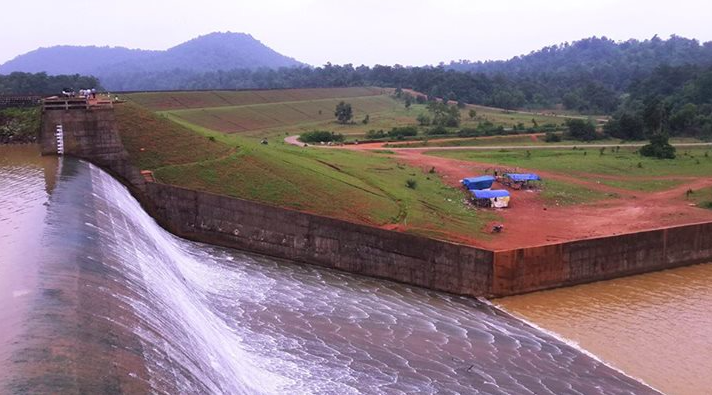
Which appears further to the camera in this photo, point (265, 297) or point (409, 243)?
point (409, 243)

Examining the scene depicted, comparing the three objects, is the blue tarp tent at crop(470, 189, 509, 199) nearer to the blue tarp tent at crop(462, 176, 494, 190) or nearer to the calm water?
the blue tarp tent at crop(462, 176, 494, 190)

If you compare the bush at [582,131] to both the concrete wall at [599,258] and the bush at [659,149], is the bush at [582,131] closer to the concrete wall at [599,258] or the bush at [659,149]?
the bush at [659,149]

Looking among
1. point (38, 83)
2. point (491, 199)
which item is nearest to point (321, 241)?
point (491, 199)

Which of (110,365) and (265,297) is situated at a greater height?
(110,365)

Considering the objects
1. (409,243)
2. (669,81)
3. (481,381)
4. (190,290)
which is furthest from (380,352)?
(669,81)

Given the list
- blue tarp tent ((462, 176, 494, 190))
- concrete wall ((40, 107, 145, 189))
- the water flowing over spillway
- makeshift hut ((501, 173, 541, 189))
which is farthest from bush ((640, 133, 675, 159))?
concrete wall ((40, 107, 145, 189))

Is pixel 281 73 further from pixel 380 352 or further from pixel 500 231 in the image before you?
pixel 380 352
